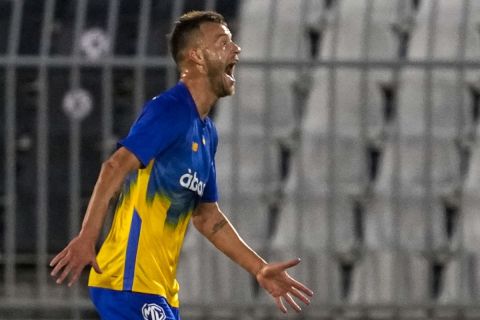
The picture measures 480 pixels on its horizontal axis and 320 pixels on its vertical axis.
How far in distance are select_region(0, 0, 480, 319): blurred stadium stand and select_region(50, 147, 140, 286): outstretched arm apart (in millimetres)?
3502

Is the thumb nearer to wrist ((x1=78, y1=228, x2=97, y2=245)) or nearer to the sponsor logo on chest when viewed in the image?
wrist ((x1=78, y1=228, x2=97, y2=245))

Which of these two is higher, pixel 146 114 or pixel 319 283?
pixel 146 114

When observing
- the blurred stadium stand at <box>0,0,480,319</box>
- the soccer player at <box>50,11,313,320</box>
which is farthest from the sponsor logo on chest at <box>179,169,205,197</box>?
the blurred stadium stand at <box>0,0,480,319</box>

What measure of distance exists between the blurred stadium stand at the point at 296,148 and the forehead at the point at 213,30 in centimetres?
319

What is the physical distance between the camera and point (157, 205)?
4871mm

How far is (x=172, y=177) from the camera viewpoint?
4.84m

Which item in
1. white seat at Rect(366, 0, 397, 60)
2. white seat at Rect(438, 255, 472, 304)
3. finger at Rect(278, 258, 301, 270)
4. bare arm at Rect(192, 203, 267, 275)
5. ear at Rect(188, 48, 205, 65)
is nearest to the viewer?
finger at Rect(278, 258, 301, 270)

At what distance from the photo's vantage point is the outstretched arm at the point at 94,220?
14.7 ft

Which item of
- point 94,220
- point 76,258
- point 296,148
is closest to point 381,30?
point 296,148

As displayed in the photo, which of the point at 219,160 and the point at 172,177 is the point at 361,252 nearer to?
the point at 219,160

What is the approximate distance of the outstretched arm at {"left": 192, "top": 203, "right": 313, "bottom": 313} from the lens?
497 cm

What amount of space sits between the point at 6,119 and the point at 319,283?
1.89 meters

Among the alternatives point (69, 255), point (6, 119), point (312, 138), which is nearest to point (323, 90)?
point (312, 138)

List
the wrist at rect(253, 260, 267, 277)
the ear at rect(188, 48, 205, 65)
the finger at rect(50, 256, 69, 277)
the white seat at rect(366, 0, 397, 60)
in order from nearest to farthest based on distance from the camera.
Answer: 1. the finger at rect(50, 256, 69, 277)
2. the ear at rect(188, 48, 205, 65)
3. the wrist at rect(253, 260, 267, 277)
4. the white seat at rect(366, 0, 397, 60)
